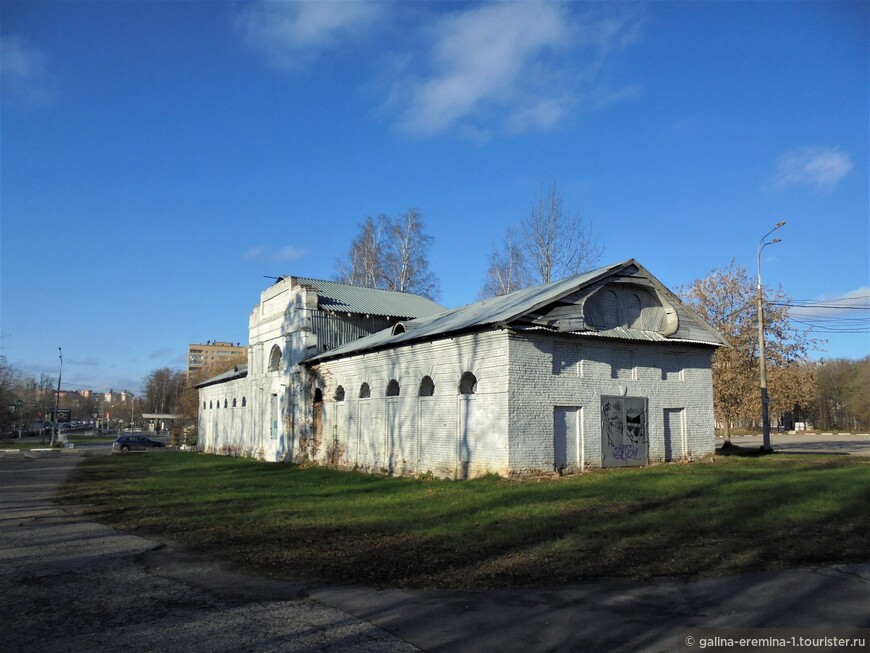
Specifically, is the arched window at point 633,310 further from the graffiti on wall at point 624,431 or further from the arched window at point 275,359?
the arched window at point 275,359

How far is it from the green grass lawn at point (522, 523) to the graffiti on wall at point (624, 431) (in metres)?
0.70

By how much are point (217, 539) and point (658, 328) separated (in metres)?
15.3

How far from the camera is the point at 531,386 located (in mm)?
17688

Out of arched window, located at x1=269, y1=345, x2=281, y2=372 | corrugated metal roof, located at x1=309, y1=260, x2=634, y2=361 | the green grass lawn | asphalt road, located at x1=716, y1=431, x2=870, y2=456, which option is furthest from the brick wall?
arched window, located at x1=269, y1=345, x2=281, y2=372

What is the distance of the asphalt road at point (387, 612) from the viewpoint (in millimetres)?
5656

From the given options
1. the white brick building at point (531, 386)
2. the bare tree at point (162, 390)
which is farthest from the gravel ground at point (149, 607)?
the bare tree at point (162, 390)

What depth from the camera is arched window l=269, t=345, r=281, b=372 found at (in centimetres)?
3241

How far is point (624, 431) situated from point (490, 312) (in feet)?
17.8

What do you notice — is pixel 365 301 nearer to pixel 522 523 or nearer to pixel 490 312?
pixel 490 312

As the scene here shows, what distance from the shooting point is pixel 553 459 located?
17.8 metres

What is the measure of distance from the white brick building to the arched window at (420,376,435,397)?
0.12 feet

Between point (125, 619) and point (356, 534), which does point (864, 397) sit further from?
point (125, 619)

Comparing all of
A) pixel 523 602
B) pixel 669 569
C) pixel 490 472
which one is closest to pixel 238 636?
pixel 523 602

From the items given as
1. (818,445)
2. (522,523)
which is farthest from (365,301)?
(818,445)
